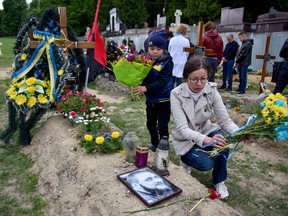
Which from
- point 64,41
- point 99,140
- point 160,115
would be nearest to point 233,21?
point 64,41

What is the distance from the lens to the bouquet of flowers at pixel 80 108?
3.95 metres

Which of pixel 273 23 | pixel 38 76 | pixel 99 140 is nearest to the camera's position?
pixel 99 140

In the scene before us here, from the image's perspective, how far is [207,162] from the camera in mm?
2711

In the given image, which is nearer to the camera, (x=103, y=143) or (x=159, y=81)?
(x=103, y=143)

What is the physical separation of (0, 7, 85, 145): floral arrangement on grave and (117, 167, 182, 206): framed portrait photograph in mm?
2078

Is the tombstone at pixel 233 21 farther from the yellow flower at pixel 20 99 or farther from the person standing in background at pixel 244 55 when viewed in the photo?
the yellow flower at pixel 20 99

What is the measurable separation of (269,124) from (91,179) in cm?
178

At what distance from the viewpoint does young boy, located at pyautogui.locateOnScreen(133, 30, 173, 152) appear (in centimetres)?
325

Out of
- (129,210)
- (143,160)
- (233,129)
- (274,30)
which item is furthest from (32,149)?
(274,30)

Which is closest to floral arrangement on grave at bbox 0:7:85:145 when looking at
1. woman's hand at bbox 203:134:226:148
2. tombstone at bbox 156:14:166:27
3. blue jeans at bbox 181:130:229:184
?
blue jeans at bbox 181:130:229:184

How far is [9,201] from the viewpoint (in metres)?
2.88

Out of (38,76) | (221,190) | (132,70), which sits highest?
(132,70)

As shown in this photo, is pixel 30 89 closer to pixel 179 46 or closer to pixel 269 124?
pixel 269 124

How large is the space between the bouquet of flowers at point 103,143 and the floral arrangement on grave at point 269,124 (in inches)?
47.6
